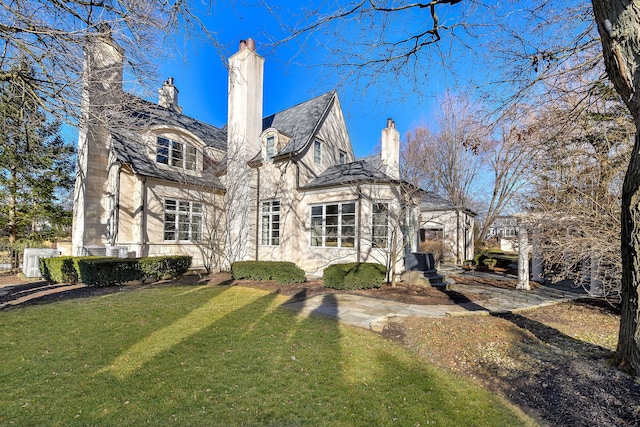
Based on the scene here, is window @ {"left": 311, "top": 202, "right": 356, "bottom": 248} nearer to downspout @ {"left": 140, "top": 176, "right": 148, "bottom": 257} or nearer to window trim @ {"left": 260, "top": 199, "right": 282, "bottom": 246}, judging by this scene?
window trim @ {"left": 260, "top": 199, "right": 282, "bottom": 246}

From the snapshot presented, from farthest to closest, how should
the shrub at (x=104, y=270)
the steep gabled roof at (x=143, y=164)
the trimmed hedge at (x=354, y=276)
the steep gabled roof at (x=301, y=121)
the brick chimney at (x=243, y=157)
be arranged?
the brick chimney at (x=243, y=157) → the steep gabled roof at (x=301, y=121) → the steep gabled roof at (x=143, y=164) → the trimmed hedge at (x=354, y=276) → the shrub at (x=104, y=270)

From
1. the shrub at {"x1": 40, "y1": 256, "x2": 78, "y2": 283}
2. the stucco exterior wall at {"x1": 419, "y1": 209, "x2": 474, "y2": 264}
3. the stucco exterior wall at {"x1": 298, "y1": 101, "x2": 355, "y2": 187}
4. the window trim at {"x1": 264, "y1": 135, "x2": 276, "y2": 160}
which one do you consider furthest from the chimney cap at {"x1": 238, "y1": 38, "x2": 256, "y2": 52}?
the stucco exterior wall at {"x1": 419, "y1": 209, "x2": 474, "y2": 264}

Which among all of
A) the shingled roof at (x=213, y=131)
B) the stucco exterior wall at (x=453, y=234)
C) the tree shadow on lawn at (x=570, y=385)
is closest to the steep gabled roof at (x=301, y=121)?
the shingled roof at (x=213, y=131)

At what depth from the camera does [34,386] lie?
344 cm

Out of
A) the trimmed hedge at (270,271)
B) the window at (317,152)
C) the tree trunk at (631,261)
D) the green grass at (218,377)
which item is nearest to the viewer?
the green grass at (218,377)

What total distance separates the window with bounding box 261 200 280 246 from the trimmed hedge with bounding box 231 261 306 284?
8.49 ft

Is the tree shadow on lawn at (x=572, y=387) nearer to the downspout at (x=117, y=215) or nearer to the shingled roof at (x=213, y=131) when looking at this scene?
the shingled roof at (x=213, y=131)

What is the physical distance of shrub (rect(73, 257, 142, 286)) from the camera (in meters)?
9.60

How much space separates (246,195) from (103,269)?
635 centimetres

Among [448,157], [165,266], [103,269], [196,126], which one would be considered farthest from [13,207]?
[448,157]

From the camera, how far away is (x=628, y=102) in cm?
354

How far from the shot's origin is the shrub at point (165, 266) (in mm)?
10844

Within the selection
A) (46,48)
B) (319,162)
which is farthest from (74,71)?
(319,162)

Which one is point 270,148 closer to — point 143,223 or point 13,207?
point 143,223
